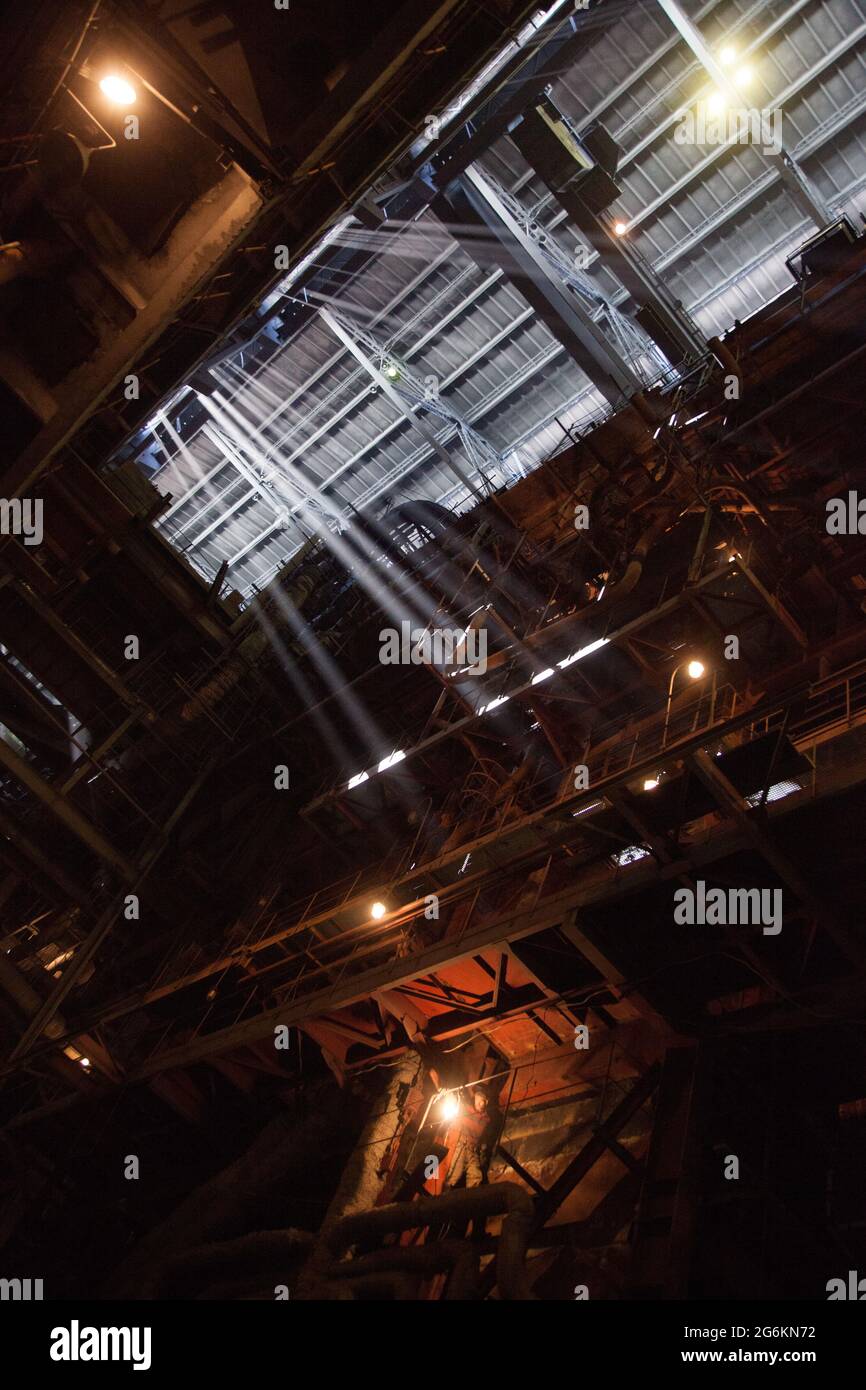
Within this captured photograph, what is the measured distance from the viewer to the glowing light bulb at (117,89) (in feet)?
29.6

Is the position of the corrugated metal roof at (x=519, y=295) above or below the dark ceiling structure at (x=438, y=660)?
above

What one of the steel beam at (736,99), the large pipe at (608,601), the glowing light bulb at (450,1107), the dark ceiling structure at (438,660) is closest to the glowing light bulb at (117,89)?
the dark ceiling structure at (438,660)

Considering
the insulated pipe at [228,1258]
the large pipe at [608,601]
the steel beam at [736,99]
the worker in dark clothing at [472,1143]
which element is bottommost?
the insulated pipe at [228,1258]

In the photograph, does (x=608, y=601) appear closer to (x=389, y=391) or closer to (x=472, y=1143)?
(x=472, y=1143)

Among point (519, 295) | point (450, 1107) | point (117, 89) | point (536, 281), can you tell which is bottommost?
point (450, 1107)

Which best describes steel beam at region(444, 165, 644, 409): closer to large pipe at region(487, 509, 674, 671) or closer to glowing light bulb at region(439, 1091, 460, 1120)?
large pipe at region(487, 509, 674, 671)

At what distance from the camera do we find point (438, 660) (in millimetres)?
15562

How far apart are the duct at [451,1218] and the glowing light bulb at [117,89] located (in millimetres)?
11053

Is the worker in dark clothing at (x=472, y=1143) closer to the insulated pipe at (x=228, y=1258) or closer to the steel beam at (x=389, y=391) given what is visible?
the insulated pipe at (x=228, y=1258)

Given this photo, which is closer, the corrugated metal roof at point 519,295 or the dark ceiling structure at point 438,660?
the dark ceiling structure at point 438,660

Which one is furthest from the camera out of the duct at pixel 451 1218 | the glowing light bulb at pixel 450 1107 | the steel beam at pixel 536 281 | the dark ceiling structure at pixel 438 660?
the steel beam at pixel 536 281

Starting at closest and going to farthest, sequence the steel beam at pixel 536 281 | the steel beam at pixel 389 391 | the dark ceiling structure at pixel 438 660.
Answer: the dark ceiling structure at pixel 438 660
the steel beam at pixel 536 281
the steel beam at pixel 389 391

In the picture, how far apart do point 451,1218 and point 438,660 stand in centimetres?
831

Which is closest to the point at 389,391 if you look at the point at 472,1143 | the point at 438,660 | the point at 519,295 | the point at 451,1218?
the point at 519,295
